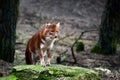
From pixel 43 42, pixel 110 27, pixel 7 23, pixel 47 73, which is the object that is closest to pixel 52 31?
pixel 43 42

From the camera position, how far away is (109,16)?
15.0 metres

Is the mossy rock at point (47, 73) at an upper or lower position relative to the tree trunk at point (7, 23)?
lower

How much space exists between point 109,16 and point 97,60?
6.72 ft

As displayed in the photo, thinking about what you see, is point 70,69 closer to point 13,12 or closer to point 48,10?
point 13,12

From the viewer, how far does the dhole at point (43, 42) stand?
8016 millimetres

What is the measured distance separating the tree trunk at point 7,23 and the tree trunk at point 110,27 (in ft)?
15.1

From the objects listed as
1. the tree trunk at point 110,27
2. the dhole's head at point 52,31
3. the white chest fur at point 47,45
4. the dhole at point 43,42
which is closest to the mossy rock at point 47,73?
the dhole at point 43,42

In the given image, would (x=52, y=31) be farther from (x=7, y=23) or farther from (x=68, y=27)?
(x=68, y=27)

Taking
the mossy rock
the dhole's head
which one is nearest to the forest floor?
the mossy rock

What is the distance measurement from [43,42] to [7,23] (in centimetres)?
343

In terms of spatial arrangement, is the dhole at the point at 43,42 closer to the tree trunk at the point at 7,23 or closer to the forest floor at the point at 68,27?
the forest floor at the point at 68,27

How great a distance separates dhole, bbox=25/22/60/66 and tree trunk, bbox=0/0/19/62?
8.10 feet

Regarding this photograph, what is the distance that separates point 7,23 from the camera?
11422 millimetres

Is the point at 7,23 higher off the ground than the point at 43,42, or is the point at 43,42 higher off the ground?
the point at 7,23
